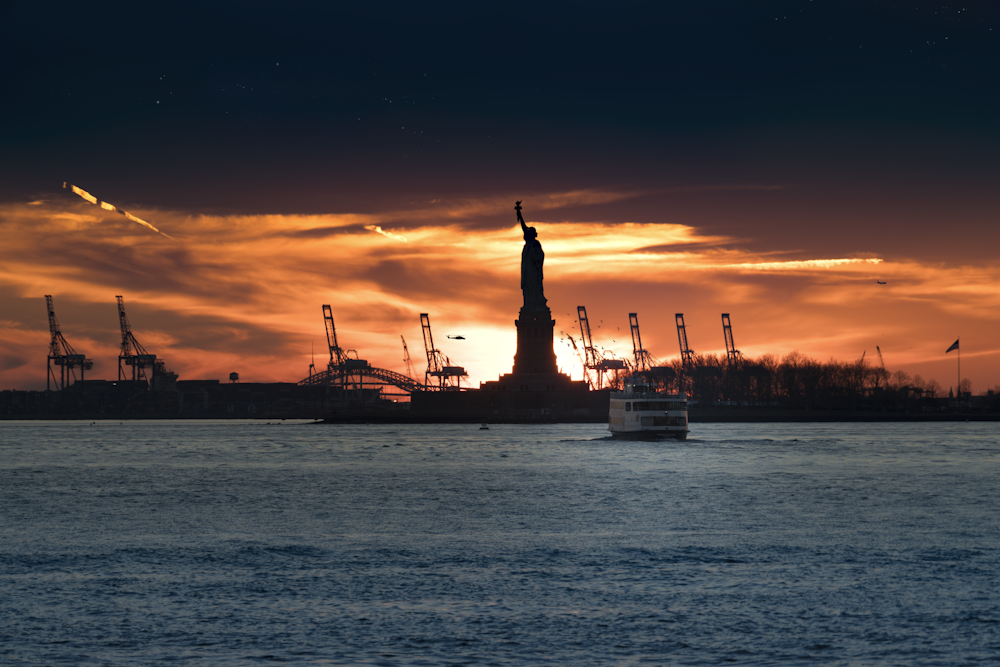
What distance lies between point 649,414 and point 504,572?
281 feet

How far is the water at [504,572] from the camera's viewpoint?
2055cm

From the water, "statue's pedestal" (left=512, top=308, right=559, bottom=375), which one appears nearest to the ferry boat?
the water

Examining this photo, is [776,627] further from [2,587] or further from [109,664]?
[2,587]

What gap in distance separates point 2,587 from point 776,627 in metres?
20.0

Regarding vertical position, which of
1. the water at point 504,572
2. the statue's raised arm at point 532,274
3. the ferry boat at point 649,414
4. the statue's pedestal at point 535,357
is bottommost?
the water at point 504,572

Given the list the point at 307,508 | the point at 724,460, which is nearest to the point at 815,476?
the point at 724,460

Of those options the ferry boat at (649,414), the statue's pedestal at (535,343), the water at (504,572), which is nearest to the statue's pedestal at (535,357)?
the statue's pedestal at (535,343)

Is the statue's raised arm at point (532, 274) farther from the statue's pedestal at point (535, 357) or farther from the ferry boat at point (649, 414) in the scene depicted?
the ferry boat at point (649, 414)

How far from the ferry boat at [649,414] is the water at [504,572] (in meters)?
47.3

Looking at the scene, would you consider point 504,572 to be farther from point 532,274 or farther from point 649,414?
point 532,274

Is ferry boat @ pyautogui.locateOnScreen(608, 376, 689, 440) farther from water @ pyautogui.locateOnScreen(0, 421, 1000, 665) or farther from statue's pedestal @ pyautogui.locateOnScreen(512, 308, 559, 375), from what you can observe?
statue's pedestal @ pyautogui.locateOnScreen(512, 308, 559, 375)

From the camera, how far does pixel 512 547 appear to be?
34688 mm

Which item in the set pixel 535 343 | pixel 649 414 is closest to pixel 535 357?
pixel 535 343

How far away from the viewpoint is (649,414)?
373 ft
